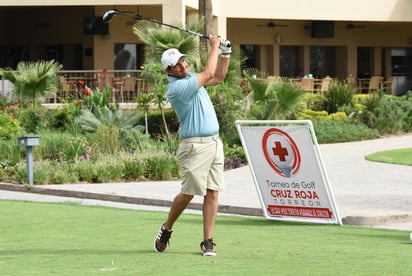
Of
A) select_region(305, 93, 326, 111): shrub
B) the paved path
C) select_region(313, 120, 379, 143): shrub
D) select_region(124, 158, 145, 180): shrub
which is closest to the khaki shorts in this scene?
the paved path

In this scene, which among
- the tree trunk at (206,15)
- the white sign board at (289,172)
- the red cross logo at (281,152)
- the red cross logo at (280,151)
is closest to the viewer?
the white sign board at (289,172)

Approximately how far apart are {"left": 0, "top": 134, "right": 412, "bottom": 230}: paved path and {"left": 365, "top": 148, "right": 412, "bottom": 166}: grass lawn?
0.47 metres

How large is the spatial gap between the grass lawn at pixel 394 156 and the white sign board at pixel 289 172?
9814mm

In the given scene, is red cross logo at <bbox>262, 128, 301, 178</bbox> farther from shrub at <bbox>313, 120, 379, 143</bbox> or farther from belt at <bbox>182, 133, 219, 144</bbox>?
shrub at <bbox>313, 120, 379, 143</bbox>

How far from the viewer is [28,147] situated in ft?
64.1

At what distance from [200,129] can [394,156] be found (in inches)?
604

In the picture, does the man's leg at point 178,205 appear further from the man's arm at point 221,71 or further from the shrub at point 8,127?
the shrub at point 8,127

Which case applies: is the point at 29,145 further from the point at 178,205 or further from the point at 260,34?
the point at 260,34

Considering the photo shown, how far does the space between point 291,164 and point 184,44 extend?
1293 cm

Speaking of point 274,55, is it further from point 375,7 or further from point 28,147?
point 28,147

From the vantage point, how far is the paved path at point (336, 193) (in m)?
14.2

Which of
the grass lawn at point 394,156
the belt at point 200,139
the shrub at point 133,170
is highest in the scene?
the belt at point 200,139

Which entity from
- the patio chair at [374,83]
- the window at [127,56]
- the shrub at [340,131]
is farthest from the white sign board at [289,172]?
the patio chair at [374,83]

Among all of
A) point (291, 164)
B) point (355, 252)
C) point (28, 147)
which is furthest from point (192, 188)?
point (28, 147)
